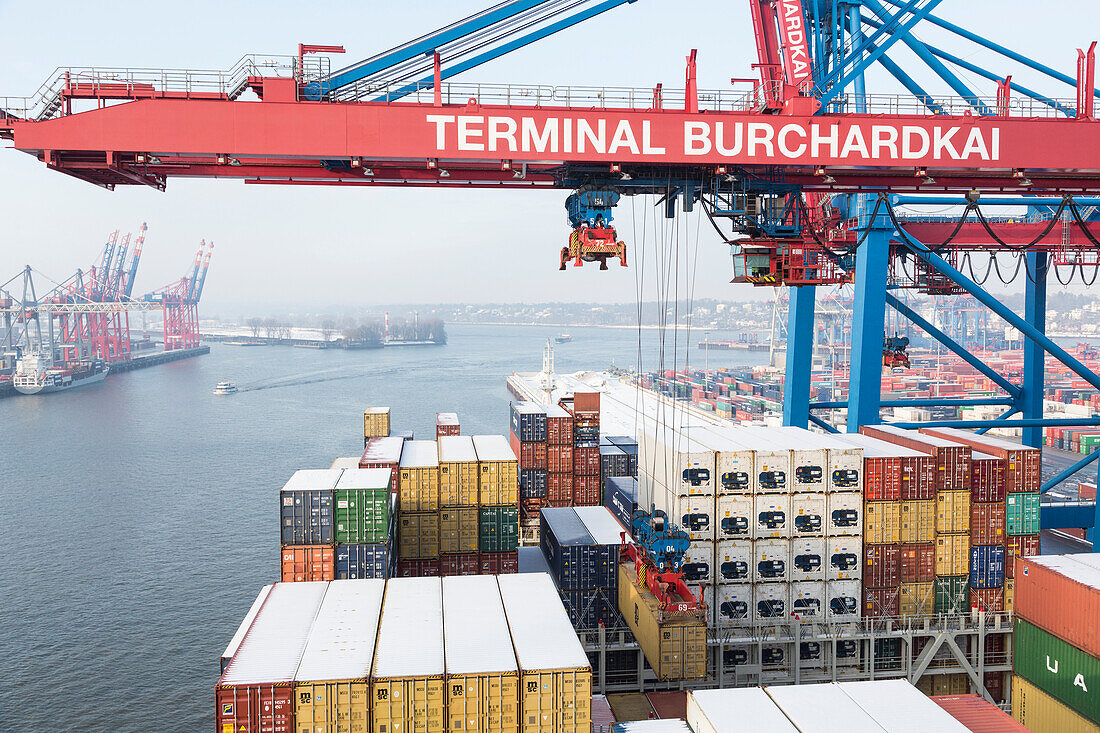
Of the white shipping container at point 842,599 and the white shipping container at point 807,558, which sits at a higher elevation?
the white shipping container at point 807,558

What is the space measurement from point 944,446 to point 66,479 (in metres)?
55.7

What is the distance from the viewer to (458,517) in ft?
69.6

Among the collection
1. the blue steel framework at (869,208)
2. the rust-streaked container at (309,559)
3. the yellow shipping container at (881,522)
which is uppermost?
the blue steel framework at (869,208)

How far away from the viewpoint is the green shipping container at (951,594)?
19438 mm

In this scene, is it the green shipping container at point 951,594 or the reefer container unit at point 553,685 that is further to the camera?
the green shipping container at point 951,594

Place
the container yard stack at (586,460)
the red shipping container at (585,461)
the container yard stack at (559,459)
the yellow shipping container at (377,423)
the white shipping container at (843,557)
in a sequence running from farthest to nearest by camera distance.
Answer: the yellow shipping container at (377,423) < the red shipping container at (585,461) < the container yard stack at (586,460) < the container yard stack at (559,459) < the white shipping container at (843,557)

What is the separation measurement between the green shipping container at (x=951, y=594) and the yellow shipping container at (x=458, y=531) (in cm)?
1168

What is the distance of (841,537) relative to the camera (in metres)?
18.7

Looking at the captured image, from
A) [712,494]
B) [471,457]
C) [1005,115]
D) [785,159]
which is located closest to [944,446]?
[712,494]

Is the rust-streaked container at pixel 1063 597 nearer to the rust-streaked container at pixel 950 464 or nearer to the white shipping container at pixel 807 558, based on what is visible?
the rust-streaked container at pixel 950 464

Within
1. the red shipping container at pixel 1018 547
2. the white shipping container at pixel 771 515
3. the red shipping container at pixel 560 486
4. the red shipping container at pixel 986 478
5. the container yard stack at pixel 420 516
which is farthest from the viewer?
the red shipping container at pixel 560 486

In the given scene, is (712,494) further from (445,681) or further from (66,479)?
(66,479)

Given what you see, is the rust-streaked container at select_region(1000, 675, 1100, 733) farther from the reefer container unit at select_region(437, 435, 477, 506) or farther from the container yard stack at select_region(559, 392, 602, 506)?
the container yard stack at select_region(559, 392, 602, 506)

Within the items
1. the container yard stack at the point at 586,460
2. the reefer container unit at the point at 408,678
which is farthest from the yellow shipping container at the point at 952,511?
the container yard stack at the point at 586,460
